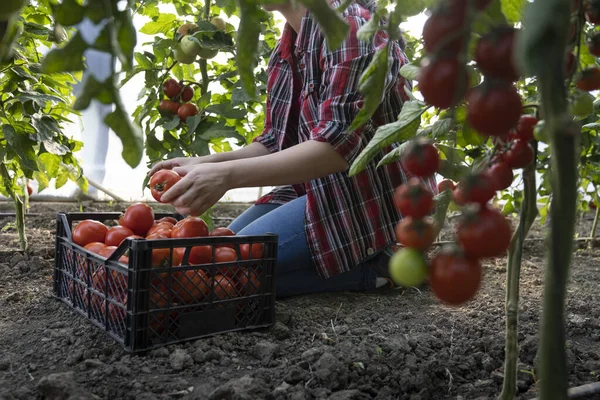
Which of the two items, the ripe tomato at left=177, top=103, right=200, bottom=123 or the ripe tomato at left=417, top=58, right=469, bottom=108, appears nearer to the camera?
Answer: the ripe tomato at left=417, top=58, right=469, bottom=108

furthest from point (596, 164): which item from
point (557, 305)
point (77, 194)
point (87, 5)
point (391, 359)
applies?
point (77, 194)

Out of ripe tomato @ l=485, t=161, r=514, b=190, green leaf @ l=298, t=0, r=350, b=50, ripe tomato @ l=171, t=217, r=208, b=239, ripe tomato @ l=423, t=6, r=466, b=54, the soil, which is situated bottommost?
the soil

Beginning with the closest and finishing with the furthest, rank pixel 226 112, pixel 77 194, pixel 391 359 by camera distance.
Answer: pixel 391 359, pixel 226 112, pixel 77 194

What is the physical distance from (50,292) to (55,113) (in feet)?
2.25

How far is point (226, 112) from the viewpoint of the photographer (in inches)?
77.0

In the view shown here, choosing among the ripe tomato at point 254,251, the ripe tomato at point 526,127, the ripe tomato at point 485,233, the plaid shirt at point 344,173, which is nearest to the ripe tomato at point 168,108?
the plaid shirt at point 344,173

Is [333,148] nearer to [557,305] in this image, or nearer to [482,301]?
[482,301]

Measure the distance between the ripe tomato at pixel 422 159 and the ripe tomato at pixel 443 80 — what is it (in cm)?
10

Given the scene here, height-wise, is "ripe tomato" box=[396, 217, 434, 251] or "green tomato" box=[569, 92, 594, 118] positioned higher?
"green tomato" box=[569, 92, 594, 118]

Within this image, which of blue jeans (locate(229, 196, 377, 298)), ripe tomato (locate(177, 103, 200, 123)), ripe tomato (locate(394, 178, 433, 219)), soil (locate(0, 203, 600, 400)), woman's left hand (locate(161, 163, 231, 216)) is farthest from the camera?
ripe tomato (locate(177, 103, 200, 123))

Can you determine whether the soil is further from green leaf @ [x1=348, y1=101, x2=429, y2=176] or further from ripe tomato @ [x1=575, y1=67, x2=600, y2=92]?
ripe tomato @ [x1=575, y1=67, x2=600, y2=92]

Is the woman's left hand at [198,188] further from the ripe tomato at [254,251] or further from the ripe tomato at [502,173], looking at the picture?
the ripe tomato at [502,173]

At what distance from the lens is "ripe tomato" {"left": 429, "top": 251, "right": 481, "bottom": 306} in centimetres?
46

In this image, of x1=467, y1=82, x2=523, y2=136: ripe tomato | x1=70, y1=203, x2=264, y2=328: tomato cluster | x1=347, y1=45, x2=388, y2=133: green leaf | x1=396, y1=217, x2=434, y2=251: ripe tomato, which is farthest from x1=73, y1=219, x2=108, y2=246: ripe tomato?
x1=467, y1=82, x2=523, y2=136: ripe tomato
